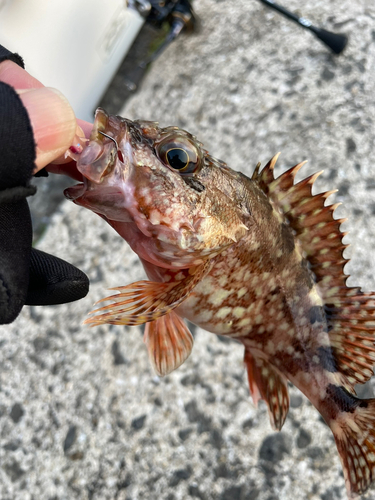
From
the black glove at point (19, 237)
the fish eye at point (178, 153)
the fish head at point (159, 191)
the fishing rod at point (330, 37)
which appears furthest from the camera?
the fishing rod at point (330, 37)

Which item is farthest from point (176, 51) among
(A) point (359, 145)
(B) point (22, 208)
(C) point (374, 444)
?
(C) point (374, 444)

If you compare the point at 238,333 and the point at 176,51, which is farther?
the point at 176,51

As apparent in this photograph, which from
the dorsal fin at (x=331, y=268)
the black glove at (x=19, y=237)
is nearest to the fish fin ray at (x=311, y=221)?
the dorsal fin at (x=331, y=268)

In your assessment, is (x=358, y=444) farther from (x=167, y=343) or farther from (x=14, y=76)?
(x=14, y=76)

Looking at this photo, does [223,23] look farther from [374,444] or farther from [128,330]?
[374,444]

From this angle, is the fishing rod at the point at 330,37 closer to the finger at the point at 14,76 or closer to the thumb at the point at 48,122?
the finger at the point at 14,76

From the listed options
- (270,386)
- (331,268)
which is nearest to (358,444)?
(270,386)
